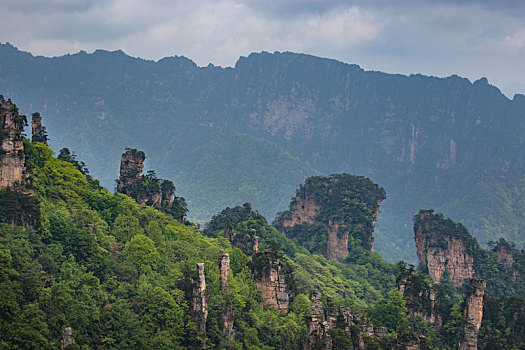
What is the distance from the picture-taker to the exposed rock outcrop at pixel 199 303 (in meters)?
44.2

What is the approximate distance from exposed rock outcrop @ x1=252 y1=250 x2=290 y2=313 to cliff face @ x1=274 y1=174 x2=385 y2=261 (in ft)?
127

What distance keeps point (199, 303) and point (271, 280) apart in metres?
10.7

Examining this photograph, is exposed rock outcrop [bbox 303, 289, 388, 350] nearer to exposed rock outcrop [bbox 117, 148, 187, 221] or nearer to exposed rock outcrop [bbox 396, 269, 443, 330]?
exposed rock outcrop [bbox 396, 269, 443, 330]

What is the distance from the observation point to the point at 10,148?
1780 inches

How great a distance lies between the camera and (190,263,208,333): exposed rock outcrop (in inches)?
1738

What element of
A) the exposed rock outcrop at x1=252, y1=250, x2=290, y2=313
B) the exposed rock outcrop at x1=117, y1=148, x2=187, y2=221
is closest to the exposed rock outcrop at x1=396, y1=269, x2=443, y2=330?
the exposed rock outcrop at x1=252, y1=250, x2=290, y2=313

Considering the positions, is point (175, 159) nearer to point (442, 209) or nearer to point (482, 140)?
point (442, 209)

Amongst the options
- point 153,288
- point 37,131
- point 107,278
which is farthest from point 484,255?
point 107,278

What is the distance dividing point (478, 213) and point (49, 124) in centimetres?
10845

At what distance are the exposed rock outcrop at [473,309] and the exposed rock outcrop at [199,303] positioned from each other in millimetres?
21308

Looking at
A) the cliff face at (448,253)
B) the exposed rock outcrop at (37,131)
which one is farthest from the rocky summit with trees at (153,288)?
the cliff face at (448,253)

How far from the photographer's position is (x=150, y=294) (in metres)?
43.4

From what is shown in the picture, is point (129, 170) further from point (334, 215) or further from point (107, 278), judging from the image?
point (334, 215)

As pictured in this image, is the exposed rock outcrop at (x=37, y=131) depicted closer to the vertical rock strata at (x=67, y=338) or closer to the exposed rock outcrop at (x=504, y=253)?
the vertical rock strata at (x=67, y=338)
